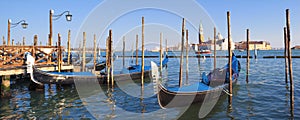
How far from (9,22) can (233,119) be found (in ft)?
43.2

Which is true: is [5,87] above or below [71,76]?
below

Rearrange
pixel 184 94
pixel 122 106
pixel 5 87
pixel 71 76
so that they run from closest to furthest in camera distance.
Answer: pixel 184 94
pixel 122 106
pixel 5 87
pixel 71 76

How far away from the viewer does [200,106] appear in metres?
7.50

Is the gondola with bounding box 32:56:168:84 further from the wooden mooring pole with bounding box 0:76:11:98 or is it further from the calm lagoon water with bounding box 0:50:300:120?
the wooden mooring pole with bounding box 0:76:11:98

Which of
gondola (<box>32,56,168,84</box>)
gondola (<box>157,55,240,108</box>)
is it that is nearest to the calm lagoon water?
gondola (<box>157,55,240,108</box>)

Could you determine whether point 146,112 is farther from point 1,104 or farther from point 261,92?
point 261,92

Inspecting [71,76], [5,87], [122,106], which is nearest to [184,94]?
[122,106]

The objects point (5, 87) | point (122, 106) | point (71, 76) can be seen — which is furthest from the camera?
point (71, 76)

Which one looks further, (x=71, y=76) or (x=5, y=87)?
(x=71, y=76)

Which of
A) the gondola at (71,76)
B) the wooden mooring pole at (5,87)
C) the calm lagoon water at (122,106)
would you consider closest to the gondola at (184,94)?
the calm lagoon water at (122,106)

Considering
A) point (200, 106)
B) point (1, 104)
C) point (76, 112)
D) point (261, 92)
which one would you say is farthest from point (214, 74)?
point (1, 104)

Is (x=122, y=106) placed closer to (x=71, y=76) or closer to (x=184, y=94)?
(x=184, y=94)

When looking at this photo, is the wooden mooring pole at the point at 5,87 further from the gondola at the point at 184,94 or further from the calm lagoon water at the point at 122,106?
the gondola at the point at 184,94

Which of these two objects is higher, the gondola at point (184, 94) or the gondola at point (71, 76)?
the gondola at point (71, 76)
